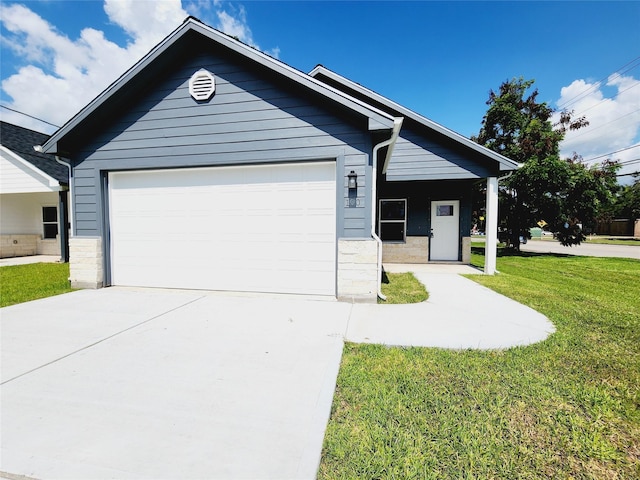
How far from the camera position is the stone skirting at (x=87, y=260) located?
6.10 metres

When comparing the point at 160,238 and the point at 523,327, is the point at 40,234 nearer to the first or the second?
the point at 160,238

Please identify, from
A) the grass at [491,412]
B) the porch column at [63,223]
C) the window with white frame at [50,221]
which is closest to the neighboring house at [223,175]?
the grass at [491,412]

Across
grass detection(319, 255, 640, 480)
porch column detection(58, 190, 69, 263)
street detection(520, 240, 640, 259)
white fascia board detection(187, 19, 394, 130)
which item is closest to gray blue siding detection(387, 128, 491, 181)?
white fascia board detection(187, 19, 394, 130)

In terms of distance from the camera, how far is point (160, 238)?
609cm

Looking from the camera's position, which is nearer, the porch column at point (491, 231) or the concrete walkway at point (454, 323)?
the concrete walkway at point (454, 323)

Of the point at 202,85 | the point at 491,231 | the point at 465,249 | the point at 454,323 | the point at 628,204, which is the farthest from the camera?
the point at 628,204

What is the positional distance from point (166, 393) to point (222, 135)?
4.66 metres

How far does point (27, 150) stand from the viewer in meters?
11.4

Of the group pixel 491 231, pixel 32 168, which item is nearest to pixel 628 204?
pixel 491 231

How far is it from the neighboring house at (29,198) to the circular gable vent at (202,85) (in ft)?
26.6

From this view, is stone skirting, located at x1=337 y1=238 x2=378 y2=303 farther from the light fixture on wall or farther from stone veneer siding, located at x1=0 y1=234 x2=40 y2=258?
stone veneer siding, located at x1=0 y1=234 x2=40 y2=258

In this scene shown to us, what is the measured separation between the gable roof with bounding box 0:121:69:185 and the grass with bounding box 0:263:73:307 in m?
3.22

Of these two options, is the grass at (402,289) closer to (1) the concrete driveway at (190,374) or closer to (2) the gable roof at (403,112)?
(1) the concrete driveway at (190,374)

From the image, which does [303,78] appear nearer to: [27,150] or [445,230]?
[445,230]
